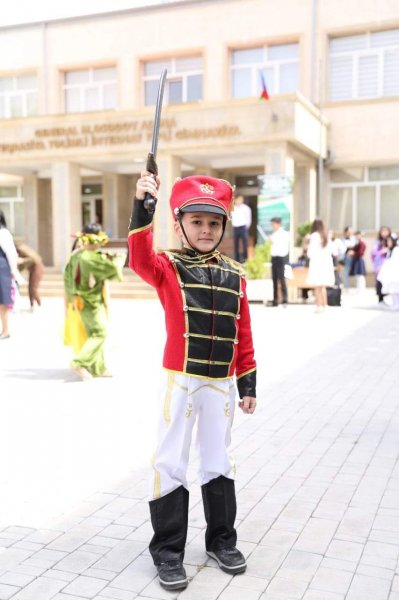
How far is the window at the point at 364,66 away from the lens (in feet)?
73.3

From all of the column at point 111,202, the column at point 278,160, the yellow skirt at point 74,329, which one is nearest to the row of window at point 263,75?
the column at point 111,202

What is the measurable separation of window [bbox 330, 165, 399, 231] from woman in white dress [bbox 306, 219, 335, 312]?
973 cm

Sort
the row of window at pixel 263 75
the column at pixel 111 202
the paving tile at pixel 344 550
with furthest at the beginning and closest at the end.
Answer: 1. the column at pixel 111 202
2. the row of window at pixel 263 75
3. the paving tile at pixel 344 550

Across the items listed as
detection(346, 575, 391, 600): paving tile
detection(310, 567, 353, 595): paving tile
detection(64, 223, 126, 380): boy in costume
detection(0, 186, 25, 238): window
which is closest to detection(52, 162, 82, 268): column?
detection(0, 186, 25, 238): window

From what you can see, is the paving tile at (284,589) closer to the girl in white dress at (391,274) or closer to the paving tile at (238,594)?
the paving tile at (238,594)

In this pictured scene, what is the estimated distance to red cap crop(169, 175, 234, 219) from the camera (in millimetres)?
2756

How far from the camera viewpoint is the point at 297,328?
1151 centimetres

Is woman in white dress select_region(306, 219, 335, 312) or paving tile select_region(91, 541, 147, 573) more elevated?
woman in white dress select_region(306, 219, 335, 312)

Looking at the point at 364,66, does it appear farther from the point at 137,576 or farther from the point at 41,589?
the point at 41,589

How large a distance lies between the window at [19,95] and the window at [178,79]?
5.02 meters

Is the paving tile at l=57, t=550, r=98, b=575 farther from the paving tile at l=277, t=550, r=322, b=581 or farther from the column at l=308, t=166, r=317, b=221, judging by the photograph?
the column at l=308, t=166, r=317, b=221

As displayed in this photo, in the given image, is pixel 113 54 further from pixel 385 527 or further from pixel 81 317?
pixel 385 527

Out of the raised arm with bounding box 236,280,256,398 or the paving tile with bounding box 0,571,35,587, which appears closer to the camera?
the paving tile with bounding box 0,571,35,587

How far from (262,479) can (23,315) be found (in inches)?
432
